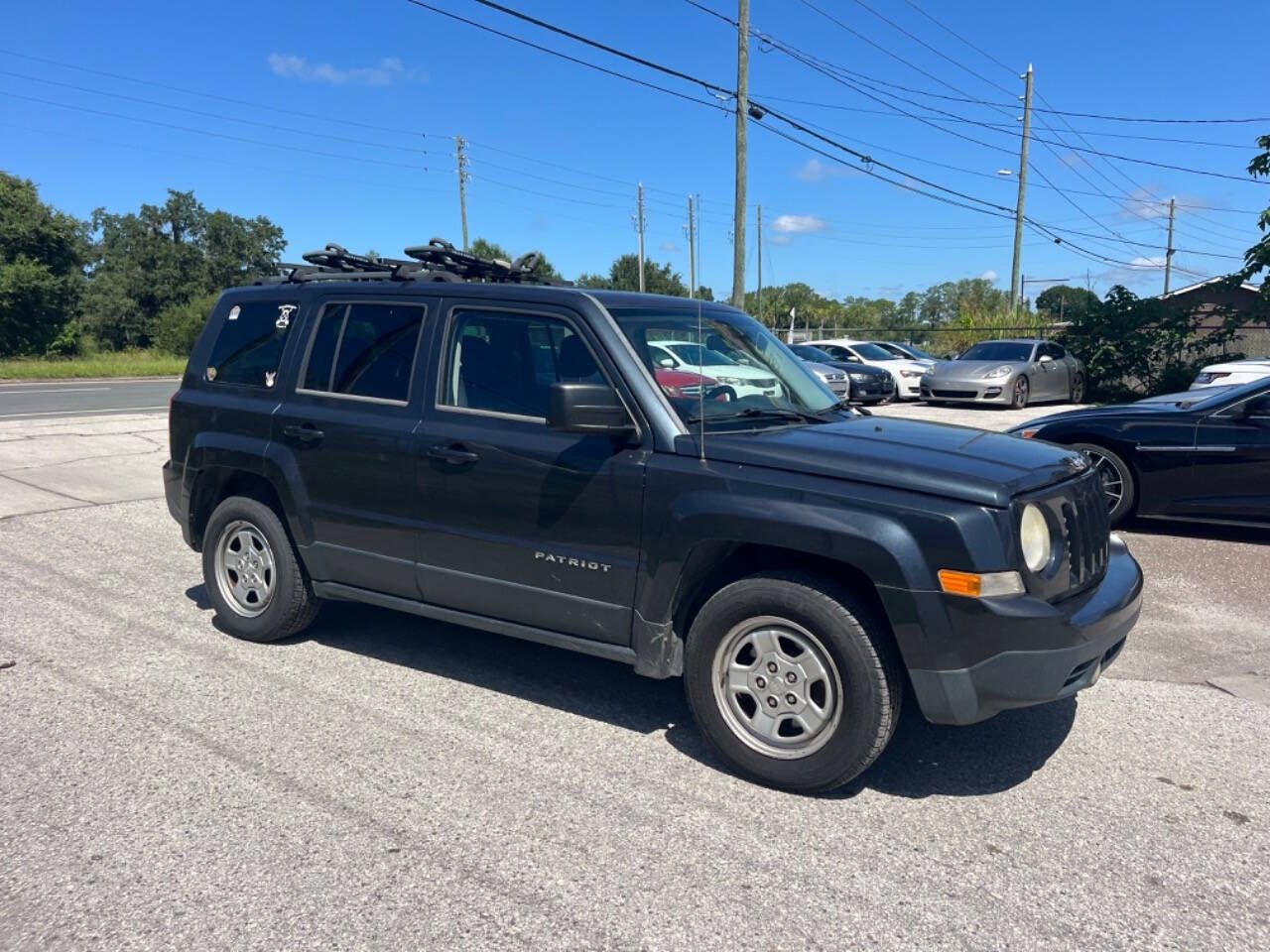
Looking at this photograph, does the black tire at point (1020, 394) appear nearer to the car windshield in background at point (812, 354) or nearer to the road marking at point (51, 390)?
the car windshield in background at point (812, 354)

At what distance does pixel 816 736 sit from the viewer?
3725mm

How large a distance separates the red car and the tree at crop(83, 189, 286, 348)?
56808mm

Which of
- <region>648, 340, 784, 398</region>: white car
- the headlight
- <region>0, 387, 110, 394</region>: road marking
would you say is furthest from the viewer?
<region>0, 387, 110, 394</region>: road marking

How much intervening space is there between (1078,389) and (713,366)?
65.3 feet

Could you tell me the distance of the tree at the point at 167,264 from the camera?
188 ft

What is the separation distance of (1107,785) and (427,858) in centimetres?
Answer: 260

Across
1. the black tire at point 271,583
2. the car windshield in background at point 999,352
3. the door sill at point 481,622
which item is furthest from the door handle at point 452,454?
the car windshield in background at point 999,352

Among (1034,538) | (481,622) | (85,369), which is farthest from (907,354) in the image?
(85,369)

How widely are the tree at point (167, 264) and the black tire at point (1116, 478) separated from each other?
5501 centimetres

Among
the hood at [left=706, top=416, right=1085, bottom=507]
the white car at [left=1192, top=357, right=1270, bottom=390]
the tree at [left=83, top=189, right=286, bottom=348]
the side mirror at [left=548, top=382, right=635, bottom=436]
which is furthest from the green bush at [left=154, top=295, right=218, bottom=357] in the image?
the hood at [left=706, top=416, right=1085, bottom=507]

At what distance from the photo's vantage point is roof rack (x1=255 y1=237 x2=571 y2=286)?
5164mm

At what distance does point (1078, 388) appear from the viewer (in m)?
22.0

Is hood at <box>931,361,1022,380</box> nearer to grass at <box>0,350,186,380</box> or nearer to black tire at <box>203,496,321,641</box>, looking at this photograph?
black tire at <box>203,496,321,641</box>

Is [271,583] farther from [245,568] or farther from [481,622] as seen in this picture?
[481,622]
